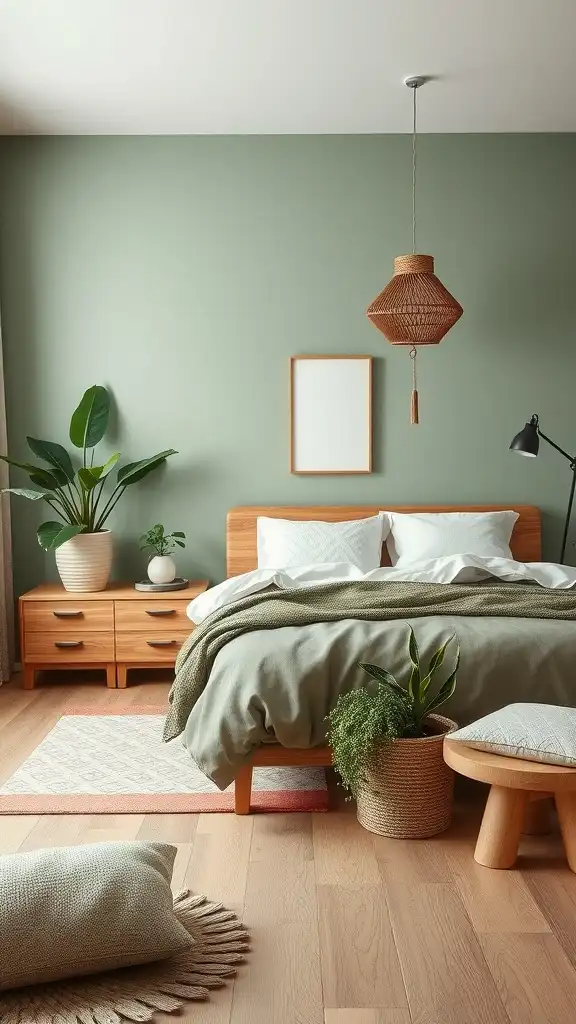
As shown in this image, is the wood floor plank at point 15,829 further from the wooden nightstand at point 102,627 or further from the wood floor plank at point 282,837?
the wooden nightstand at point 102,627

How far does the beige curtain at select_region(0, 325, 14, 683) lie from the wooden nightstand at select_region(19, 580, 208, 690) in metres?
0.24

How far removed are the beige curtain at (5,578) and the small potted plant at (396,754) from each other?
258 centimetres

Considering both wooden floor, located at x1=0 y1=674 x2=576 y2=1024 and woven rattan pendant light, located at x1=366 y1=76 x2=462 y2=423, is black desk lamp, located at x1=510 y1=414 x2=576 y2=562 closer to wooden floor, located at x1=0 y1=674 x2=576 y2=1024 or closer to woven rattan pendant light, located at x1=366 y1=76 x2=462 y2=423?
woven rattan pendant light, located at x1=366 y1=76 x2=462 y2=423

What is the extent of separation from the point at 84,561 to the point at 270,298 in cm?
169

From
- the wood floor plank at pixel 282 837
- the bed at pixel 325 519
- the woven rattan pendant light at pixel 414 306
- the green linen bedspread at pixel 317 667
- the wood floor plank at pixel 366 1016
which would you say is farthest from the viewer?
the bed at pixel 325 519

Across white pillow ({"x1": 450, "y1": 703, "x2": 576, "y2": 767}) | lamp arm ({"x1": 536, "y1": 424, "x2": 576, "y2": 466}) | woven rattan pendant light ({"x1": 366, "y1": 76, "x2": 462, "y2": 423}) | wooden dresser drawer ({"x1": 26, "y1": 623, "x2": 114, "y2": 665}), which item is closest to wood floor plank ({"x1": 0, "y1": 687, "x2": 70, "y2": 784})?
wooden dresser drawer ({"x1": 26, "y1": 623, "x2": 114, "y2": 665})

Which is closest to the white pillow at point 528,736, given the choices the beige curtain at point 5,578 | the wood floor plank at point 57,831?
the wood floor plank at point 57,831

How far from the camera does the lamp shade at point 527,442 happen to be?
16.2ft


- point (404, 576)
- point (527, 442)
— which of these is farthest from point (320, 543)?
point (527, 442)

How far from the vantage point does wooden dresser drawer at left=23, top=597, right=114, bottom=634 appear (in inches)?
197

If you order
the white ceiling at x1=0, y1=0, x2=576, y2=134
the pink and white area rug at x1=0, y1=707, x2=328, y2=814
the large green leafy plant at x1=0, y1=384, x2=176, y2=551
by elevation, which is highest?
the white ceiling at x1=0, y1=0, x2=576, y2=134

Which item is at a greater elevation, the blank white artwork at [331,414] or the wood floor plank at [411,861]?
the blank white artwork at [331,414]

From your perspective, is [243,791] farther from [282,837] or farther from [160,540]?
[160,540]

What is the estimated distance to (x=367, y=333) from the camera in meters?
5.39
